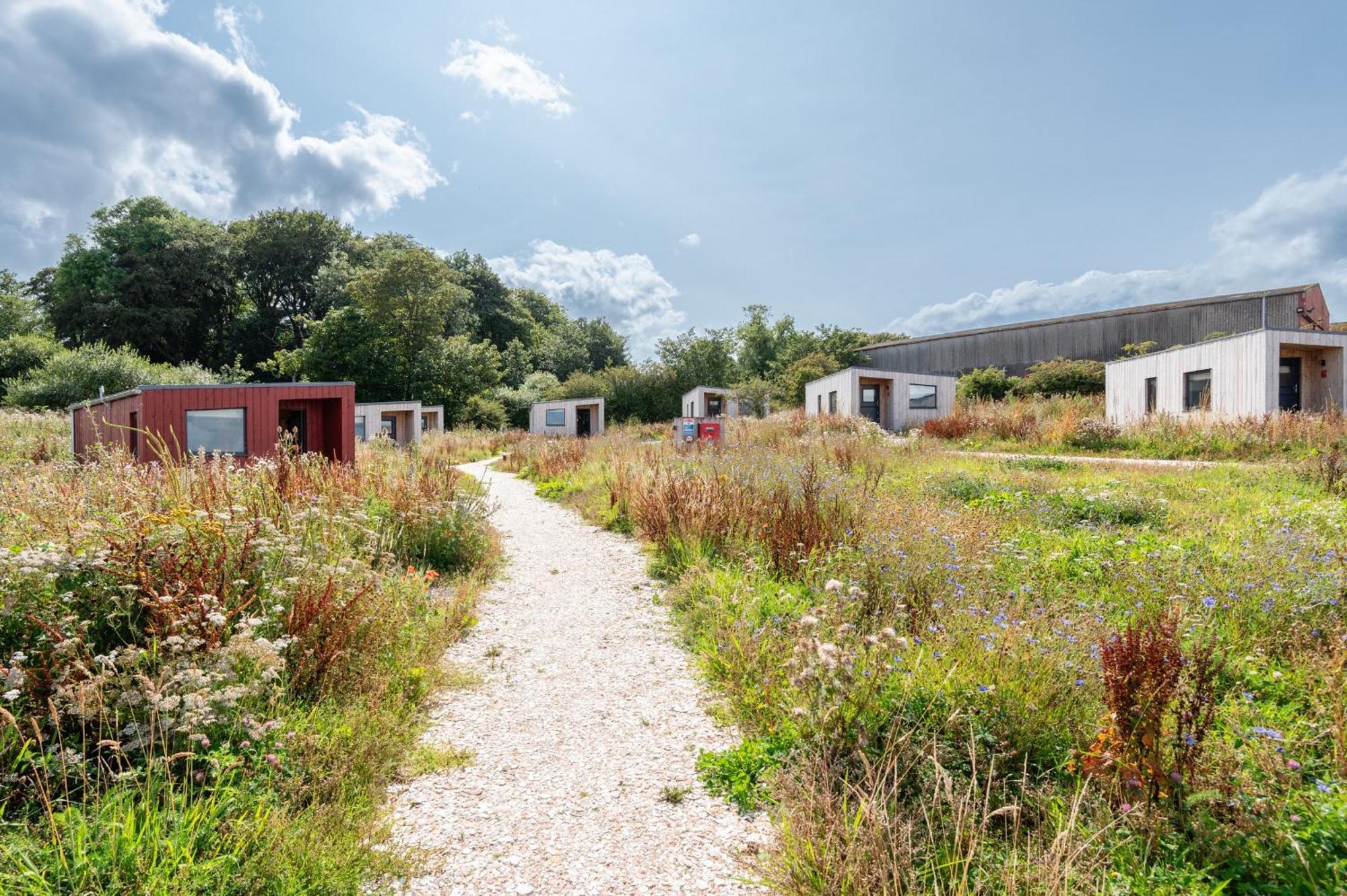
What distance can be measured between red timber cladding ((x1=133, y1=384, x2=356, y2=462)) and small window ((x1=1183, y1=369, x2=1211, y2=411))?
68.3 feet

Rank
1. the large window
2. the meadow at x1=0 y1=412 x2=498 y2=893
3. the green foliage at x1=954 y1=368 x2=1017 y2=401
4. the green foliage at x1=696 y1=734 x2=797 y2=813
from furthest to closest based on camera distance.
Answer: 1. the green foliage at x1=954 y1=368 x2=1017 y2=401
2. the large window
3. the green foliage at x1=696 y1=734 x2=797 y2=813
4. the meadow at x1=0 y1=412 x2=498 y2=893

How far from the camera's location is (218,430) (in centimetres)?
1141

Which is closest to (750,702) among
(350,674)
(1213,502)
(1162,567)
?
(350,674)

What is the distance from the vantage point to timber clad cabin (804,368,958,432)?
22875mm

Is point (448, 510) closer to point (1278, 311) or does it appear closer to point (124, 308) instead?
point (1278, 311)

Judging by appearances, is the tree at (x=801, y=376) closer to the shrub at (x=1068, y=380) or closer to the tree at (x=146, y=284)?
the shrub at (x=1068, y=380)

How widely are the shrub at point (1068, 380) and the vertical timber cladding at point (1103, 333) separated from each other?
227 inches

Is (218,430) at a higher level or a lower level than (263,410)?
lower

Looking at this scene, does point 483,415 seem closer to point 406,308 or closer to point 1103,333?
point 406,308

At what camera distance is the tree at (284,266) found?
42688mm

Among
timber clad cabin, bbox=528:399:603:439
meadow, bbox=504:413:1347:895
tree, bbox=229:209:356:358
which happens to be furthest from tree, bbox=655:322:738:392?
meadow, bbox=504:413:1347:895

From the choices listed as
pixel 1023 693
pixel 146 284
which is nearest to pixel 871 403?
pixel 1023 693

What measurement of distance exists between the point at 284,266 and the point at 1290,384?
5405 cm

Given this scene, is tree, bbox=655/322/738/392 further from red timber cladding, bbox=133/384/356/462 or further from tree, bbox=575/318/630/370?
red timber cladding, bbox=133/384/356/462
